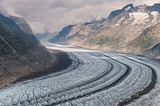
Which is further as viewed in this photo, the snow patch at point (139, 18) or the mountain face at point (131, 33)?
the snow patch at point (139, 18)

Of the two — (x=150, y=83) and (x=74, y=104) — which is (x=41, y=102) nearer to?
(x=74, y=104)

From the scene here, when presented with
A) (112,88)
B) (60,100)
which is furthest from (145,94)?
(60,100)

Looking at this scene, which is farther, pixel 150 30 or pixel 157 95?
pixel 150 30

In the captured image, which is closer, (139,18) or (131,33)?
(131,33)

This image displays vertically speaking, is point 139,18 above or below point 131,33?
above

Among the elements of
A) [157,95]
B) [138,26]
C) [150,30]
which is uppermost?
[138,26]

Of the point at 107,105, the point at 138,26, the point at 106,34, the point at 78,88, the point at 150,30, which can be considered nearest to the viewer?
the point at 107,105

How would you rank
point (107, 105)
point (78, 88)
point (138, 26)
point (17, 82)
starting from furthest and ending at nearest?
point (138, 26) → point (17, 82) → point (78, 88) → point (107, 105)

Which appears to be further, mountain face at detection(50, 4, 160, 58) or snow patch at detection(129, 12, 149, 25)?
snow patch at detection(129, 12, 149, 25)
